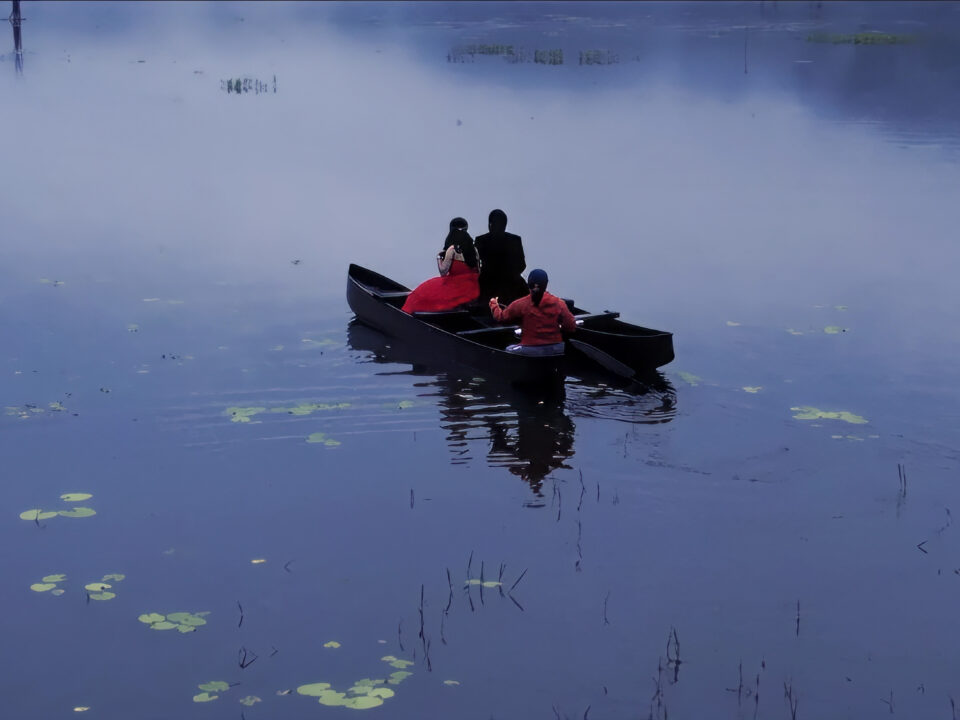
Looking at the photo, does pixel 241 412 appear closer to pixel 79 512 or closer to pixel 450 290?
pixel 79 512

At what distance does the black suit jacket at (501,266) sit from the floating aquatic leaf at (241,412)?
4342mm

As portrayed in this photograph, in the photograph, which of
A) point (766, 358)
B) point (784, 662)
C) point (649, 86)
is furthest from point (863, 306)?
point (649, 86)

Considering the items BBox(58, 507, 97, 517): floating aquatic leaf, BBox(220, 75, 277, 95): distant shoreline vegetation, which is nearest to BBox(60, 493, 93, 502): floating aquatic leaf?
BBox(58, 507, 97, 517): floating aquatic leaf

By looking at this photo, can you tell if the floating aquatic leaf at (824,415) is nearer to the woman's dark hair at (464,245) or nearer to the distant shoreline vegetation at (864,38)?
the woman's dark hair at (464,245)

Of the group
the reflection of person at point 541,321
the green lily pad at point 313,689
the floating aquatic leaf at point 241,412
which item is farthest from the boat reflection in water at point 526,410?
the green lily pad at point 313,689

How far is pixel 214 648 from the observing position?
9.40 metres

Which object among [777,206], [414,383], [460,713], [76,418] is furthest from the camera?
[777,206]

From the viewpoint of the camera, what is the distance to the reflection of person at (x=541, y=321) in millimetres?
15586

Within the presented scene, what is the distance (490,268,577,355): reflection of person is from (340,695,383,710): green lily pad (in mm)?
7261

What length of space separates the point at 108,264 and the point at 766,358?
12154 mm

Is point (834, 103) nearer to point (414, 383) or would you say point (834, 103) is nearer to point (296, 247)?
point (296, 247)

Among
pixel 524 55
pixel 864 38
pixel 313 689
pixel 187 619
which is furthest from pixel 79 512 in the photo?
pixel 864 38

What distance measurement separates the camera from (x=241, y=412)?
15.0 metres

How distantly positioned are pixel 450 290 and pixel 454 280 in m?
0.15
